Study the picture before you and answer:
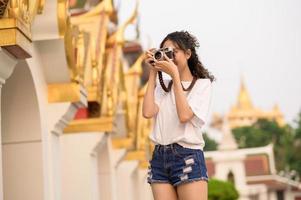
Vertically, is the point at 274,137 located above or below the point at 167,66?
above

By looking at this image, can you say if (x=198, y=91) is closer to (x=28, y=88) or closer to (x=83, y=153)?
(x=28, y=88)

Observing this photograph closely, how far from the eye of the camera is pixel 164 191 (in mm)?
3752

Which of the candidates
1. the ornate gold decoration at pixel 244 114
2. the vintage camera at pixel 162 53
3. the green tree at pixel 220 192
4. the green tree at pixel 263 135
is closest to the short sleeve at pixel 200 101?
the vintage camera at pixel 162 53

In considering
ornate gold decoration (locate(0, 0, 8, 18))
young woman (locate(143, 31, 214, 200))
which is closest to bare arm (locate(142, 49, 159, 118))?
young woman (locate(143, 31, 214, 200))

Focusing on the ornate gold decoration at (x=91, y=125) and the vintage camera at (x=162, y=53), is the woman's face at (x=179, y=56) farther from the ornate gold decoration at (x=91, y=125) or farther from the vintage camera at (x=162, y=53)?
the ornate gold decoration at (x=91, y=125)

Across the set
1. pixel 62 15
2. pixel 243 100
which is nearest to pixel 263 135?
pixel 243 100

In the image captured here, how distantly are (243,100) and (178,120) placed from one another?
83.9 metres

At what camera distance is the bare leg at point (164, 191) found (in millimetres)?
3742

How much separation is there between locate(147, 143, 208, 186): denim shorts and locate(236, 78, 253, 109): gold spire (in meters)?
82.6

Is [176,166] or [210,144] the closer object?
[176,166]

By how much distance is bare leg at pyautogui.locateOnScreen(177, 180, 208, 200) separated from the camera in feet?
12.2

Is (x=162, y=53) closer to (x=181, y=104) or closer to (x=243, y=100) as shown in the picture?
(x=181, y=104)

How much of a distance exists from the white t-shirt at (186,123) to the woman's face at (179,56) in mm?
116

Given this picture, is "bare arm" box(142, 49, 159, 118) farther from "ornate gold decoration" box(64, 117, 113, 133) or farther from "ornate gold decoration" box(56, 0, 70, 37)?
"ornate gold decoration" box(64, 117, 113, 133)
